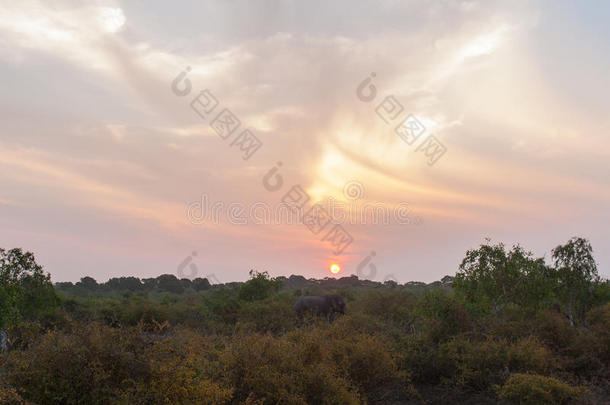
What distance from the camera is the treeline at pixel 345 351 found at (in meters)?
8.29

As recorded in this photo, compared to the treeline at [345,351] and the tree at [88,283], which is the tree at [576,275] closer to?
the treeline at [345,351]

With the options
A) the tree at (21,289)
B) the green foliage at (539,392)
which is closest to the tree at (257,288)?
the tree at (21,289)

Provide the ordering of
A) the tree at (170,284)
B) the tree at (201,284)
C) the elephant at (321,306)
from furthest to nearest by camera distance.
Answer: the tree at (201,284) → the tree at (170,284) → the elephant at (321,306)

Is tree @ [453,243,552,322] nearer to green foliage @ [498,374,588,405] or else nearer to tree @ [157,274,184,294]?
green foliage @ [498,374,588,405]

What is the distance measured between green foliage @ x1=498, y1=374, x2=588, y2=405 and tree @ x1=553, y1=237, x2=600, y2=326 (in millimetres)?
11788

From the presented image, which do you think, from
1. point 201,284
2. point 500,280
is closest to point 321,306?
point 500,280

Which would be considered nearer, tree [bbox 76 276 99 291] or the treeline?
the treeline

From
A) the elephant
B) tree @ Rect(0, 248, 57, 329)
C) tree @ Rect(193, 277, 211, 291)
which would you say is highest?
tree @ Rect(193, 277, 211, 291)

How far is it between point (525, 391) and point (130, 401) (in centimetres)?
1000

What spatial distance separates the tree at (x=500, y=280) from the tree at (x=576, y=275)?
8.69 feet

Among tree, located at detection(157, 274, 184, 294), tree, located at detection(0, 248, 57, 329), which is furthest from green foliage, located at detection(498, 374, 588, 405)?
tree, located at detection(157, 274, 184, 294)

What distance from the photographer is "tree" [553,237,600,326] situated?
23.6 meters

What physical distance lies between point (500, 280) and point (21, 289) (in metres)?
20.7

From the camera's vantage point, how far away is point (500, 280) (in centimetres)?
2100
